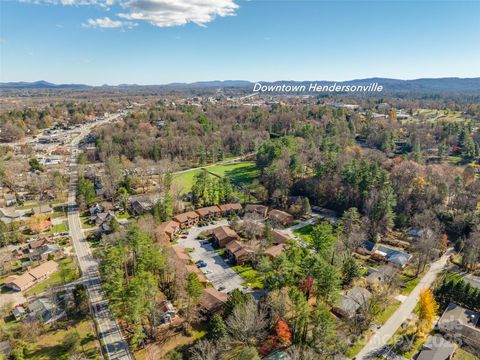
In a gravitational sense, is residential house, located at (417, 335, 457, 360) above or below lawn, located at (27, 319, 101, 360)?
above

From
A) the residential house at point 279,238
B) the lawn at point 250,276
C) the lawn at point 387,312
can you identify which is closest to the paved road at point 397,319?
the lawn at point 387,312

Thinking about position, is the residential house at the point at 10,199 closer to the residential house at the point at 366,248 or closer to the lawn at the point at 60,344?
the lawn at the point at 60,344

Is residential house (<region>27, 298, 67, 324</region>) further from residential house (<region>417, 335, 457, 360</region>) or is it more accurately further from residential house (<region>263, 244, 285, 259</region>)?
residential house (<region>417, 335, 457, 360</region>)

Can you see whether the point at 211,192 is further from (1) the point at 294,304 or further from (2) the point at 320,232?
(1) the point at 294,304

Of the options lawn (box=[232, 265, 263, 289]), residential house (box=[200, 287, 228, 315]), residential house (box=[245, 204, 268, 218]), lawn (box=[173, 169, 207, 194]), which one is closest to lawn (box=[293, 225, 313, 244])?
residential house (box=[245, 204, 268, 218])

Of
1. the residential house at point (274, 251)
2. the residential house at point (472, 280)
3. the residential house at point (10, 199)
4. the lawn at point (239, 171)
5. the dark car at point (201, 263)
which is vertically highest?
the lawn at point (239, 171)

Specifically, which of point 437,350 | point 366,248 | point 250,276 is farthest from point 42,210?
point 437,350
